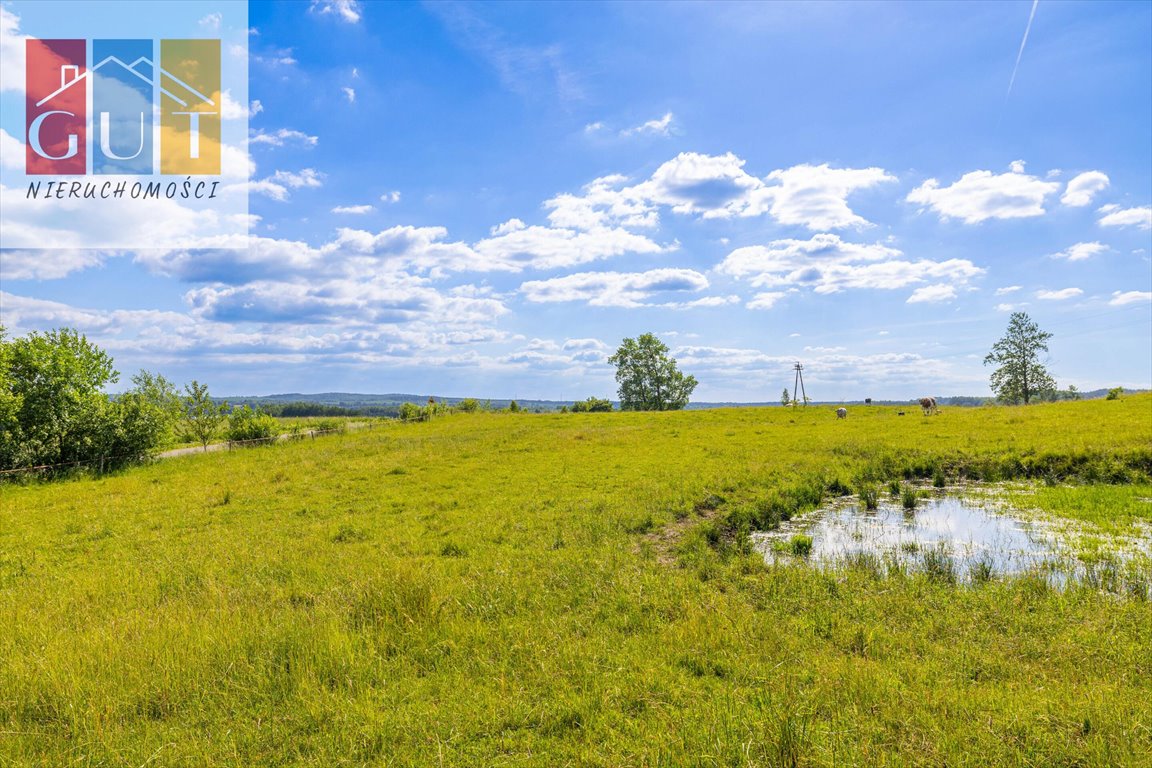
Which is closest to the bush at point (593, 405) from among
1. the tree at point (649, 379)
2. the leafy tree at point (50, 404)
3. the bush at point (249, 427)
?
the tree at point (649, 379)

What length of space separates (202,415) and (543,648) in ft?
189

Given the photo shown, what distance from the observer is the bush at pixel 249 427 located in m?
43.1

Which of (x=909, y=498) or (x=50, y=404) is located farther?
(x=50, y=404)

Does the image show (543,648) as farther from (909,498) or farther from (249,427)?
(249,427)

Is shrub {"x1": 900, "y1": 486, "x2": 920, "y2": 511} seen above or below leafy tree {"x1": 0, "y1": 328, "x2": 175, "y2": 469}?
below

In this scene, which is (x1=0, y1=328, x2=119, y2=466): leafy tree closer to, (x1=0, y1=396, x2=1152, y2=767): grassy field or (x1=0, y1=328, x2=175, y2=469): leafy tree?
(x1=0, y1=328, x2=175, y2=469): leafy tree

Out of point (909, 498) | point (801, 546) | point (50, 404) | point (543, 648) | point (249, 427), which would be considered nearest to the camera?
point (543, 648)

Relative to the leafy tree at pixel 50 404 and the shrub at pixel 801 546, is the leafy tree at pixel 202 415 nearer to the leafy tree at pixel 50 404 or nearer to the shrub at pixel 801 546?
the leafy tree at pixel 50 404

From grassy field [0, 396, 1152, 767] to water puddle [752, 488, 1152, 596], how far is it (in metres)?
0.77

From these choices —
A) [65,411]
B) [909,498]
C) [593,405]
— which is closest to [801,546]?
[909,498]

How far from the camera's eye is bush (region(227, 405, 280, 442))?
43.1 m

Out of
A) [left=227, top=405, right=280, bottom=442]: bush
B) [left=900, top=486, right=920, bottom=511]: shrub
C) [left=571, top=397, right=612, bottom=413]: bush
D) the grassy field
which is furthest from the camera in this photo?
[left=571, top=397, right=612, bottom=413]: bush

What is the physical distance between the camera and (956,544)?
38.6ft

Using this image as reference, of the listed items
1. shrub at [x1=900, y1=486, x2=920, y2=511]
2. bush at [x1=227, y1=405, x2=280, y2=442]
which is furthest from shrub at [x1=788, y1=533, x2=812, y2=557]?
bush at [x1=227, y1=405, x2=280, y2=442]
